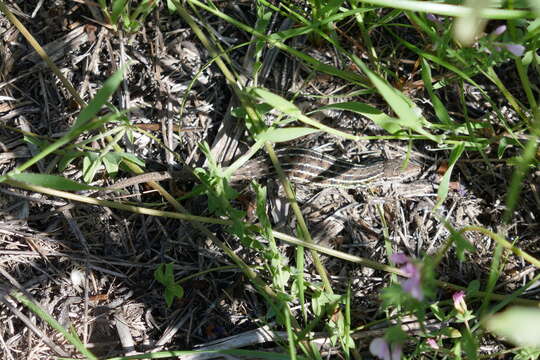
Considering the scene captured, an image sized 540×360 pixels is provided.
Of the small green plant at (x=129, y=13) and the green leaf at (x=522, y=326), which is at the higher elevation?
the small green plant at (x=129, y=13)

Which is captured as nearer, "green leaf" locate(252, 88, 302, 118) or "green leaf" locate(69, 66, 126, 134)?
"green leaf" locate(69, 66, 126, 134)

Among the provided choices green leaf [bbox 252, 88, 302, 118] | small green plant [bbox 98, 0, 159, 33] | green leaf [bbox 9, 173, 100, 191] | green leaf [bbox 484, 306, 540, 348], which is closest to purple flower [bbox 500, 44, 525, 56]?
green leaf [bbox 252, 88, 302, 118]

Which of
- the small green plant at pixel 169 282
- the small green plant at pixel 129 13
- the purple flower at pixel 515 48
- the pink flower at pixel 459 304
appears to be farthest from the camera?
the small green plant at pixel 129 13

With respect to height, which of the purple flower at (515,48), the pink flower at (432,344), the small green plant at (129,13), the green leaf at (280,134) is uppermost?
the small green plant at (129,13)

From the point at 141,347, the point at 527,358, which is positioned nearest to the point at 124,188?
the point at 141,347

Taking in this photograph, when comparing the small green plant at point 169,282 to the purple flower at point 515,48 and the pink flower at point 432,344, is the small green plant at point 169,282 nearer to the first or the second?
the pink flower at point 432,344

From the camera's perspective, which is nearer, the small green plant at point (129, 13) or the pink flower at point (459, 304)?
the pink flower at point (459, 304)

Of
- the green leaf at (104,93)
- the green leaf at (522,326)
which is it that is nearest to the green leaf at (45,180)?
the green leaf at (104,93)

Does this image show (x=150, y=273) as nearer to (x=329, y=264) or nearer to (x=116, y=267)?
(x=116, y=267)

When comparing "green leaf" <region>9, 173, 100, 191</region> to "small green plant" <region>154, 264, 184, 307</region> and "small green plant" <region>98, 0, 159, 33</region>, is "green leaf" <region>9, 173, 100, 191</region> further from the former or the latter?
"small green plant" <region>98, 0, 159, 33</region>

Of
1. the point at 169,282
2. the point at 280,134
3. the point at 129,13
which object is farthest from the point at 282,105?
the point at 129,13

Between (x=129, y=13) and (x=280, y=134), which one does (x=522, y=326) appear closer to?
(x=280, y=134)
